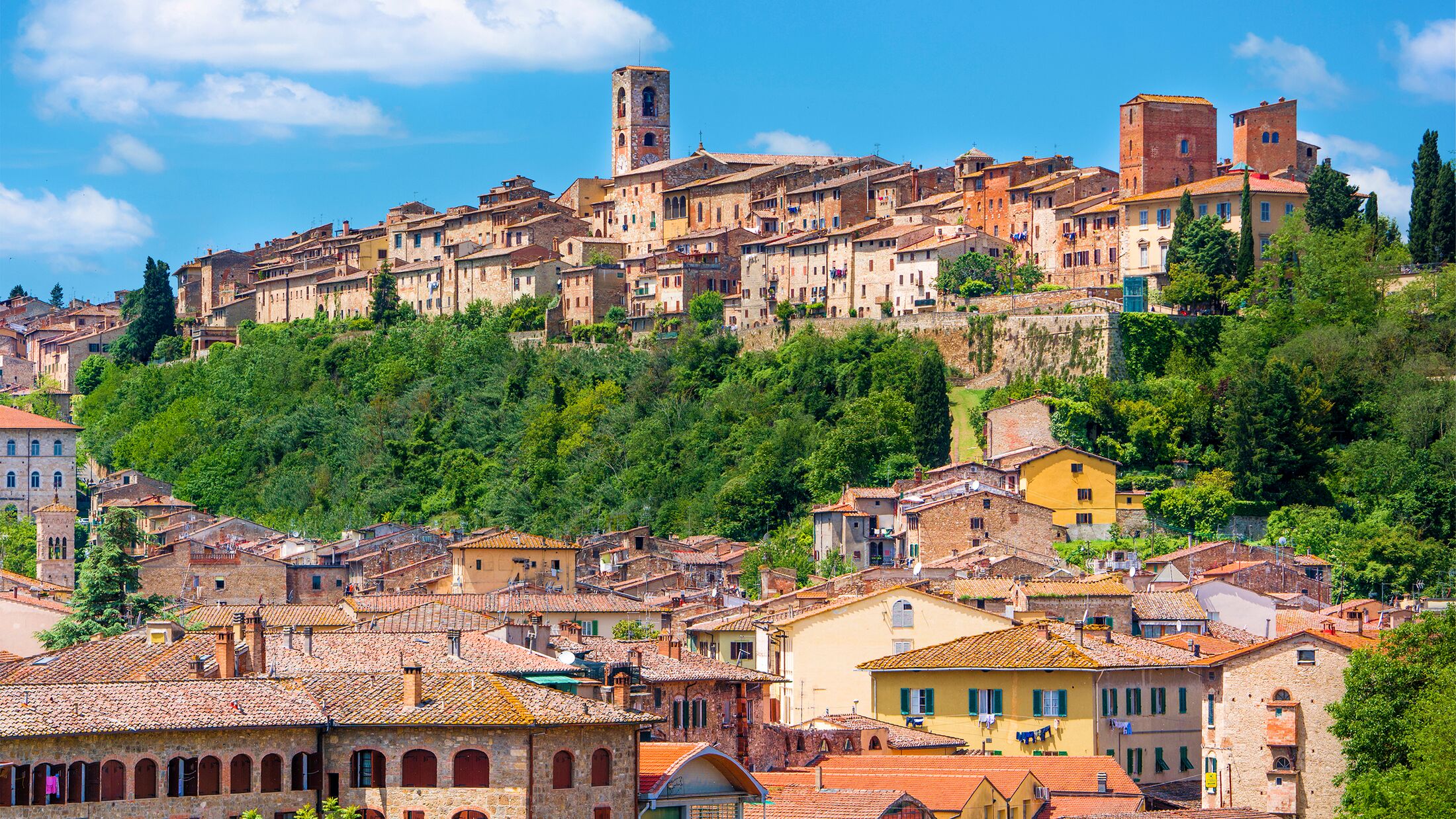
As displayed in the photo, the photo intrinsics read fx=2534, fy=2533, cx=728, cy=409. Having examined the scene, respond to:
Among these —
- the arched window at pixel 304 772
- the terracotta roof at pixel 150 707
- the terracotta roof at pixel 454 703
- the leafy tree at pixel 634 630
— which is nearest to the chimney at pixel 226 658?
the terracotta roof at pixel 454 703

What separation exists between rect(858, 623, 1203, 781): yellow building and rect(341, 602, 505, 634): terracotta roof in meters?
7.80

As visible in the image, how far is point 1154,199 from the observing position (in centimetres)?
9031

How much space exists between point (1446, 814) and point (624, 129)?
9276 cm

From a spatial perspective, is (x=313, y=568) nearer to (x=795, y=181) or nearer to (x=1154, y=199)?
(x=1154, y=199)

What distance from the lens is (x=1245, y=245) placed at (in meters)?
86.9

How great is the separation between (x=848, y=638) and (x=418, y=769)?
66.7 feet

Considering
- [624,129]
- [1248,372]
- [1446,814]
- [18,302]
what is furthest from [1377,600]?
[18,302]

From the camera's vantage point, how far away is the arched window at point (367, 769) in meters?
33.7

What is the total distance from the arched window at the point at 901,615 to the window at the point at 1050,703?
17.1ft

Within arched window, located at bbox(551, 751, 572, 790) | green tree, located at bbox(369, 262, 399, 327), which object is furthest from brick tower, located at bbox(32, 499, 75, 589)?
arched window, located at bbox(551, 751, 572, 790)

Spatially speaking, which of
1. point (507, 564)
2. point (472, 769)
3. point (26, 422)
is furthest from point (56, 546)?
point (472, 769)

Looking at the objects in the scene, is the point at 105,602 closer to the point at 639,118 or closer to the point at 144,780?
the point at 144,780

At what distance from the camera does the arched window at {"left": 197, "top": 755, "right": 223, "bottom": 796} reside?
33062 millimetres

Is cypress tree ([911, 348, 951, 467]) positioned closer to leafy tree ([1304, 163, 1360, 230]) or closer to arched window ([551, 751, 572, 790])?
leafy tree ([1304, 163, 1360, 230])
